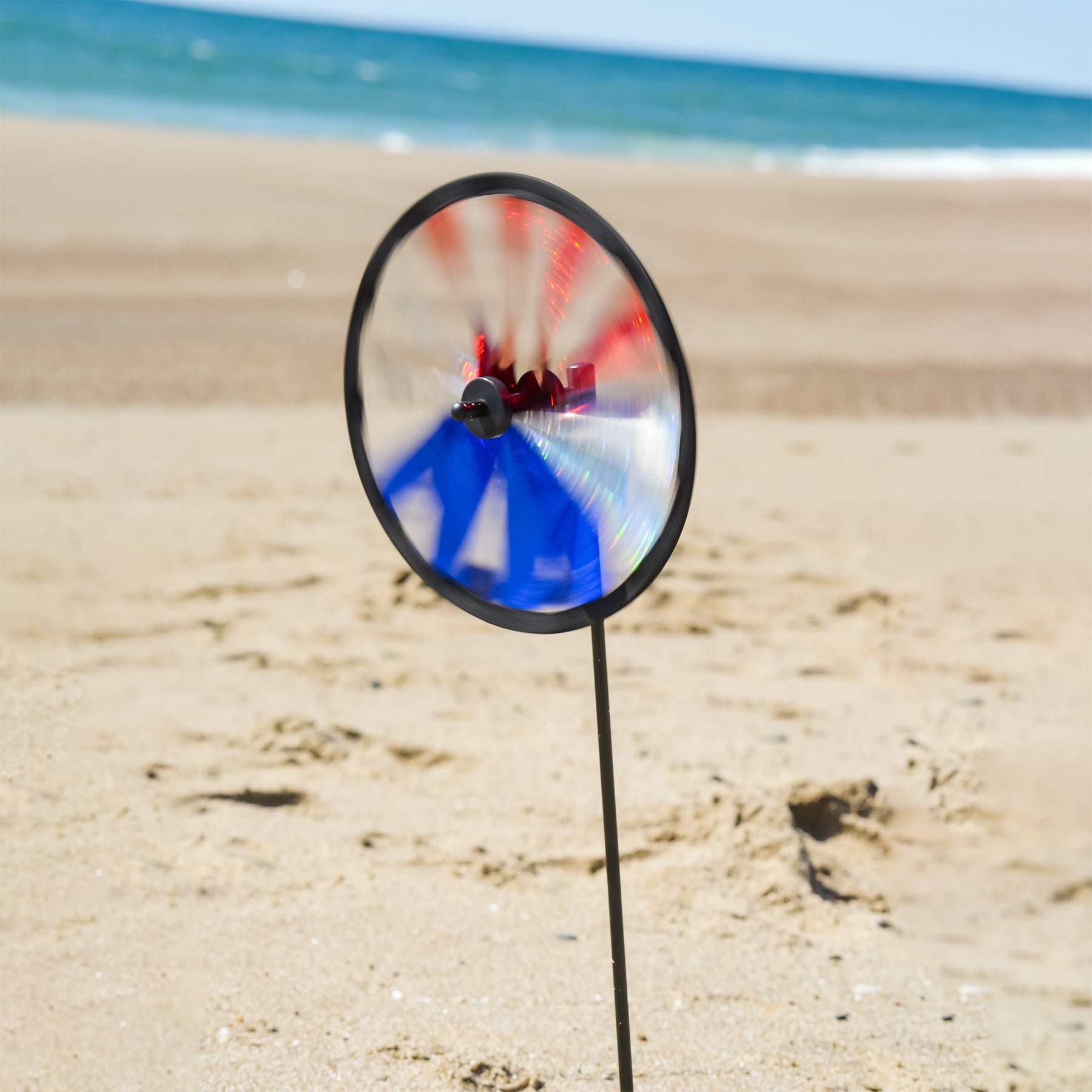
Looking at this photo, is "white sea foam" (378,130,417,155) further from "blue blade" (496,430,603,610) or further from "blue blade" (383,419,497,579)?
"blue blade" (496,430,603,610)

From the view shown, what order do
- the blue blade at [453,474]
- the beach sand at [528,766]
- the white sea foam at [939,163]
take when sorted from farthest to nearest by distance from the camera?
the white sea foam at [939,163] < the beach sand at [528,766] < the blue blade at [453,474]

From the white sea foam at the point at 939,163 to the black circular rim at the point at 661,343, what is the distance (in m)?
16.4

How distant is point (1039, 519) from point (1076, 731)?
6.51 feet

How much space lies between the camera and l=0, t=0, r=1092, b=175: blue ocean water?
21.9 m

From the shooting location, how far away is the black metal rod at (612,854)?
1820 millimetres

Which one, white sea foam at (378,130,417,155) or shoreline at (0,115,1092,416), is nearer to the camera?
shoreline at (0,115,1092,416)

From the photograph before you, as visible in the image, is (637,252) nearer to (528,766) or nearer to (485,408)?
(528,766)

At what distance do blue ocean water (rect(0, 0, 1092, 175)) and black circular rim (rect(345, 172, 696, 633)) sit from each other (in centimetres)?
1747

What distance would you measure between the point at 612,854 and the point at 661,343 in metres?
0.85

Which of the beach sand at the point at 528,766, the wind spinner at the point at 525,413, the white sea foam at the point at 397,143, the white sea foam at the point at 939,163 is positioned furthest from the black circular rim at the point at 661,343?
the white sea foam at the point at 939,163

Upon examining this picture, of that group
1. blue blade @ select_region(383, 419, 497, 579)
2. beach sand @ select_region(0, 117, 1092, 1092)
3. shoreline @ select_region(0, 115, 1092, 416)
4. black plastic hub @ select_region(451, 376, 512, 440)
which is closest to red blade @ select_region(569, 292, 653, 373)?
black plastic hub @ select_region(451, 376, 512, 440)

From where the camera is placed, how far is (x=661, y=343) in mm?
1540

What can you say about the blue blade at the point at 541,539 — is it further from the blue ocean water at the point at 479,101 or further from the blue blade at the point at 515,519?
the blue ocean water at the point at 479,101

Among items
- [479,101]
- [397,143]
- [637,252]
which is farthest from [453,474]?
[479,101]
